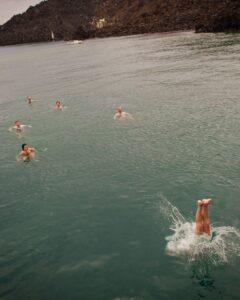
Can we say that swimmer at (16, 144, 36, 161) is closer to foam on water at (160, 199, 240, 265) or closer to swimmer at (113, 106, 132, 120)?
swimmer at (113, 106, 132, 120)

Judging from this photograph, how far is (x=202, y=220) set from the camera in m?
18.1

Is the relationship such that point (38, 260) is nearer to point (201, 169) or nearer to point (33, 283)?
point (33, 283)

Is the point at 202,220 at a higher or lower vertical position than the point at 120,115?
lower

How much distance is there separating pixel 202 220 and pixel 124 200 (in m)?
7.08

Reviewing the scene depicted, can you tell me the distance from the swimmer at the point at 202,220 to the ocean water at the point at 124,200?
0.75 m

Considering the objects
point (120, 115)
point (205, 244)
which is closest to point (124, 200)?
point (205, 244)

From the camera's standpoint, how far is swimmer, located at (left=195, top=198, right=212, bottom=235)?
17302 millimetres

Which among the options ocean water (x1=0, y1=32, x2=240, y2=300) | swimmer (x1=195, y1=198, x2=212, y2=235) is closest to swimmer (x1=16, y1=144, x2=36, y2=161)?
ocean water (x1=0, y1=32, x2=240, y2=300)

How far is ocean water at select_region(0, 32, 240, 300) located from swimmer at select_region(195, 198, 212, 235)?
0.75m

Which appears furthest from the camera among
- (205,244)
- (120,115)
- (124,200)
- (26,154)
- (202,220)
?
(120,115)

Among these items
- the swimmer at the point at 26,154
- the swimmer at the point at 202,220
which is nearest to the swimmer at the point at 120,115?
the swimmer at the point at 26,154

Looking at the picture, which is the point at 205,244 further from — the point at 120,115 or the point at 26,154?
the point at 120,115

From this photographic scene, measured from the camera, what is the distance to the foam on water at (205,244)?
17.8m

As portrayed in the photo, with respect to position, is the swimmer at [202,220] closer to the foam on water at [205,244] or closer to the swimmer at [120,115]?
the foam on water at [205,244]
